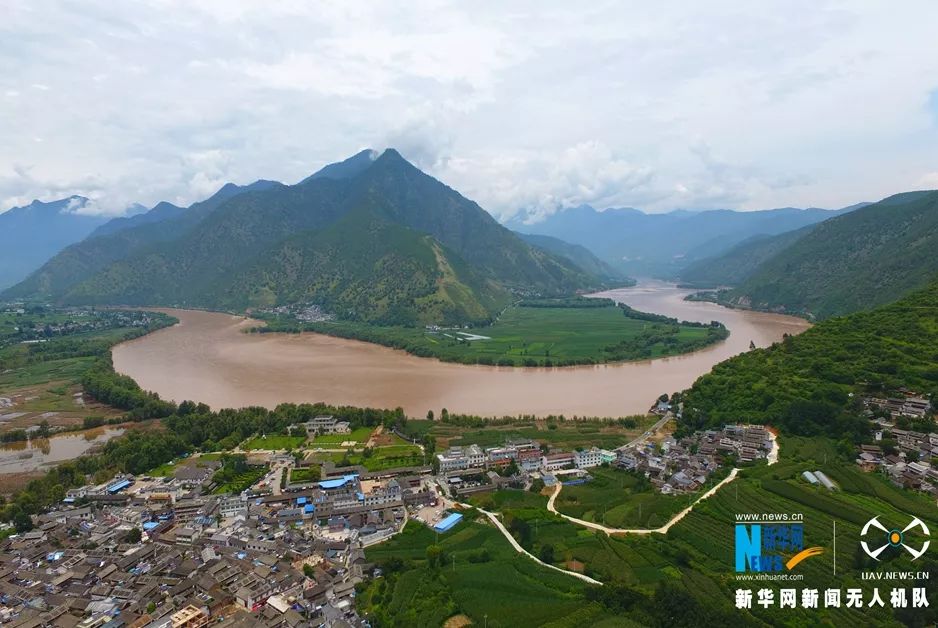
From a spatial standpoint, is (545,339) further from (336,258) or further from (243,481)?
(336,258)

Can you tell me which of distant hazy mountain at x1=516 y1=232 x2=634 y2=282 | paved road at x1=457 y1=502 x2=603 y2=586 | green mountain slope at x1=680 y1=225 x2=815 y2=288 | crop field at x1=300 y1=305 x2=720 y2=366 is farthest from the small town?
distant hazy mountain at x1=516 y1=232 x2=634 y2=282


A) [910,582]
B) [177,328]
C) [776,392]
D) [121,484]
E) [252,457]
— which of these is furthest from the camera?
A: [177,328]

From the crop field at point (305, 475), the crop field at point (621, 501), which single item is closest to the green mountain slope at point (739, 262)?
the crop field at point (621, 501)

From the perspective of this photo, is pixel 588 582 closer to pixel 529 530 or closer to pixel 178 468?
pixel 529 530

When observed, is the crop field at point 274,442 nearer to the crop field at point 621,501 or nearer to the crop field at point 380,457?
the crop field at point 380,457

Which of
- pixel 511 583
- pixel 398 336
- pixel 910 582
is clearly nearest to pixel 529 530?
pixel 511 583

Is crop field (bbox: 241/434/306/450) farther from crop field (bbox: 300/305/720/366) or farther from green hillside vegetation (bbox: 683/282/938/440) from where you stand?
crop field (bbox: 300/305/720/366)
